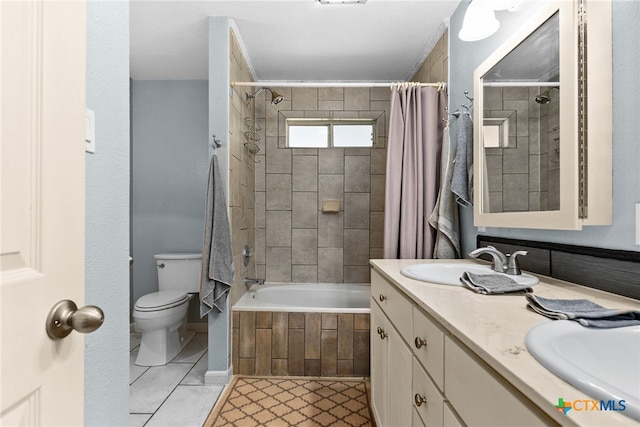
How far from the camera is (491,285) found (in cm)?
104

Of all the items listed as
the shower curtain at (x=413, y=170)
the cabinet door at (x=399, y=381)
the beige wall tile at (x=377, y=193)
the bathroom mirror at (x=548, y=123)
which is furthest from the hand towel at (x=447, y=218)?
the beige wall tile at (x=377, y=193)

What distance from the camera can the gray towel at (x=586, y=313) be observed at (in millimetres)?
686

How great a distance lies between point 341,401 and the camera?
6.48ft

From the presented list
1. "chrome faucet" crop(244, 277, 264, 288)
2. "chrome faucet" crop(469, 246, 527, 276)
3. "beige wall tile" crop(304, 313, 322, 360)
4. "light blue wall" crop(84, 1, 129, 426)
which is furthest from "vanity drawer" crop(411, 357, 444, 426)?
"chrome faucet" crop(244, 277, 264, 288)

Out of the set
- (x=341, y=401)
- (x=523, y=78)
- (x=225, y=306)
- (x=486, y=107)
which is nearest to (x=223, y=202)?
(x=225, y=306)

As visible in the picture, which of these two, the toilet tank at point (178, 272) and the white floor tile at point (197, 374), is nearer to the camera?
the white floor tile at point (197, 374)

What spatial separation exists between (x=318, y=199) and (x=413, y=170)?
3.88 feet

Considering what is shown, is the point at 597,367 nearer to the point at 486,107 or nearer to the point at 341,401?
the point at 486,107

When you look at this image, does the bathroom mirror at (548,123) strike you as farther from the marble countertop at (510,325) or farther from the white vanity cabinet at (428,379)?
the white vanity cabinet at (428,379)

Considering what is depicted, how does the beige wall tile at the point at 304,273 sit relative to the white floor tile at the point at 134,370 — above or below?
above

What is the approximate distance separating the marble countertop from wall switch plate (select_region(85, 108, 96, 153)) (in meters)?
0.95

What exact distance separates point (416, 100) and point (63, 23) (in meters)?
2.01

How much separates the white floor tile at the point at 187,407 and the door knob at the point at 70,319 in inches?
60.8

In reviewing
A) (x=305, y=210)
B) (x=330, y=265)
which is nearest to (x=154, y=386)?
(x=330, y=265)
